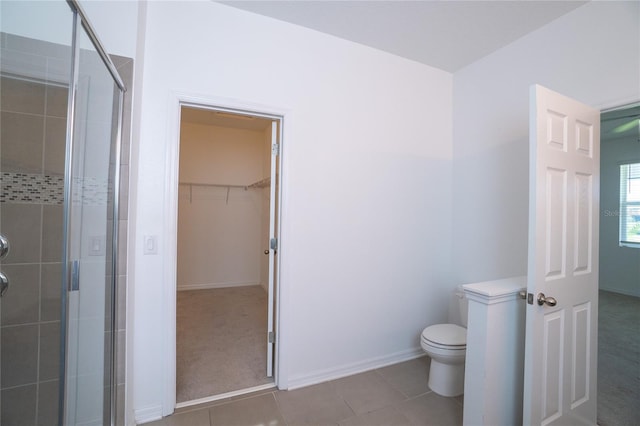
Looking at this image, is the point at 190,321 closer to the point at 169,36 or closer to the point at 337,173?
the point at 337,173

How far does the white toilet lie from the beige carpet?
4.06 feet

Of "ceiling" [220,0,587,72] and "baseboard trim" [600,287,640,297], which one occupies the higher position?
"ceiling" [220,0,587,72]

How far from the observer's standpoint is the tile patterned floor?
5.62ft

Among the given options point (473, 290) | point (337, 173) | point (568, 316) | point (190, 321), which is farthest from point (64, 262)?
point (568, 316)

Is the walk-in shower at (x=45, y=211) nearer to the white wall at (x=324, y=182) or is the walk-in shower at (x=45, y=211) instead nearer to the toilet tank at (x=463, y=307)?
the white wall at (x=324, y=182)

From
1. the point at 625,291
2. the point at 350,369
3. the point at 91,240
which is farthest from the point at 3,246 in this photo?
the point at 625,291

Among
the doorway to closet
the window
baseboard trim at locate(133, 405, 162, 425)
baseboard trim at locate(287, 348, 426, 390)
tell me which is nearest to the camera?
baseboard trim at locate(133, 405, 162, 425)

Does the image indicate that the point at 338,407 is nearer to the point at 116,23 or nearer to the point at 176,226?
the point at 176,226

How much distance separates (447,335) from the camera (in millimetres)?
2027

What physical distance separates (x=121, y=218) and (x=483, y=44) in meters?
2.94

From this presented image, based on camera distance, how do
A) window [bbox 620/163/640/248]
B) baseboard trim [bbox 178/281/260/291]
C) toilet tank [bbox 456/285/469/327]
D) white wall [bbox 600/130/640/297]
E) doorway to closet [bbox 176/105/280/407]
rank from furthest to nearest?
baseboard trim [bbox 178/281/260/291] → doorway to closet [bbox 176/105/280/407] → white wall [bbox 600/130/640/297] → window [bbox 620/163/640/248] → toilet tank [bbox 456/285/469/327]

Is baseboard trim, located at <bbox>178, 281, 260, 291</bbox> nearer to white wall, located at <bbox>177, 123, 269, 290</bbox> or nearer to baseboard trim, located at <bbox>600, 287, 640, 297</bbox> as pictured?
white wall, located at <bbox>177, 123, 269, 290</bbox>

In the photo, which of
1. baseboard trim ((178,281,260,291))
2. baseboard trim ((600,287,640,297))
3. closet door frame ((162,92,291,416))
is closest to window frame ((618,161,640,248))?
baseboard trim ((600,287,640,297))

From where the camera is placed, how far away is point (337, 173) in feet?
7.23
